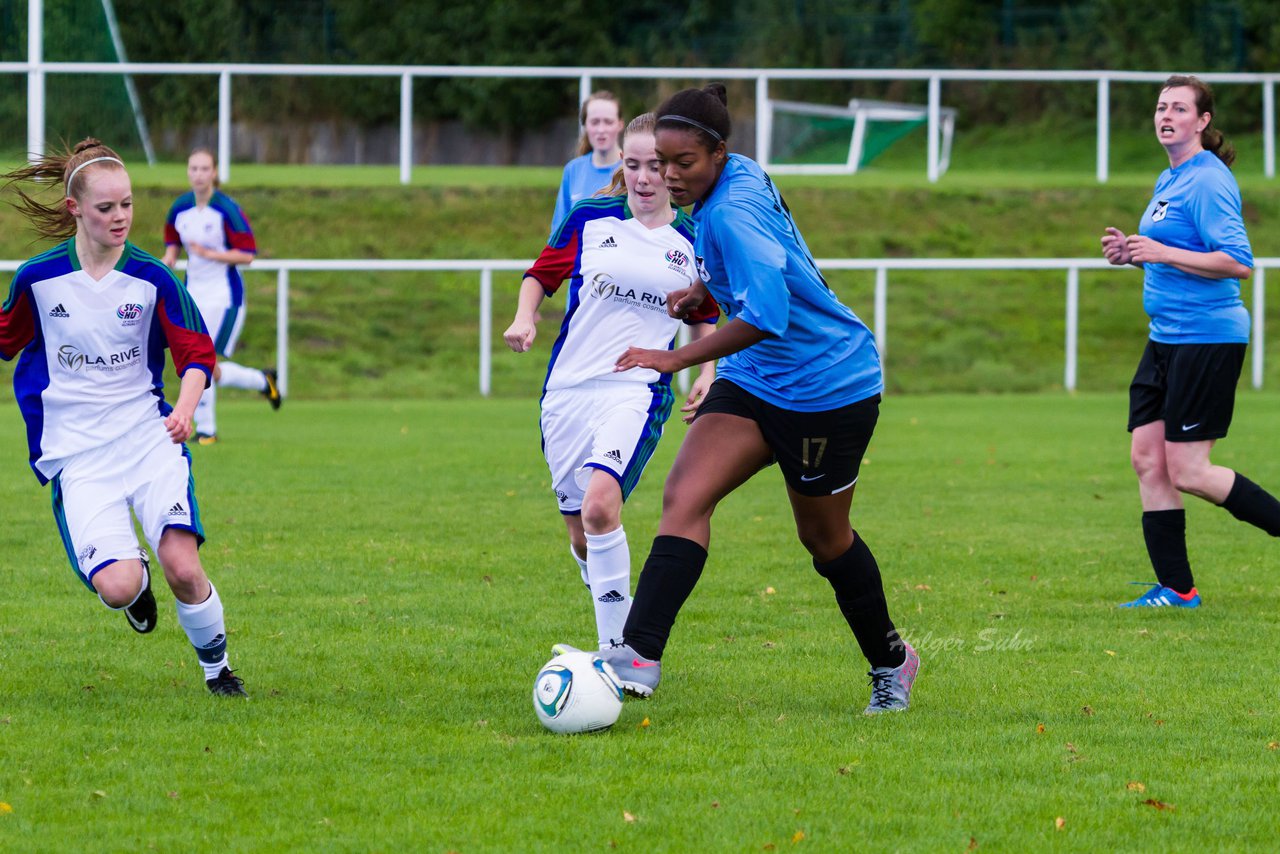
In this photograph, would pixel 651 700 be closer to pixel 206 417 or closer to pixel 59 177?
pixel 59 177

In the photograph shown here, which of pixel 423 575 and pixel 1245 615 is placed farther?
pixel 423 575

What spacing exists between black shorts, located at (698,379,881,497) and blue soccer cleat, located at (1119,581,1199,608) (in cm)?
259

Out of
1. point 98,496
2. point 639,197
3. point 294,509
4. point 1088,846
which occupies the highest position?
point 639,197

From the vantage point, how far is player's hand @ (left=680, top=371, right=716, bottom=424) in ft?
18.2

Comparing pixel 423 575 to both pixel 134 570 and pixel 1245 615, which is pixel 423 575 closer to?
pixel 134 570

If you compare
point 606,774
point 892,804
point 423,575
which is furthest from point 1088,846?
point 423,575

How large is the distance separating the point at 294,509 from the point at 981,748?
5.97 m

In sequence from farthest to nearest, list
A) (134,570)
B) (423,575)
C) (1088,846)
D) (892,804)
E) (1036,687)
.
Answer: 1. (423,575)
2. (1036,687)
3. (134,570)
4. (892,804)
5. (1088,846)


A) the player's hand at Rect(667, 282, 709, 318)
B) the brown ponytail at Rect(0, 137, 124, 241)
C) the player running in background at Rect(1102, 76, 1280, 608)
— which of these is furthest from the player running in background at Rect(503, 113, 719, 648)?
the player running in background at Rect(1102, 76, 1280, 608)

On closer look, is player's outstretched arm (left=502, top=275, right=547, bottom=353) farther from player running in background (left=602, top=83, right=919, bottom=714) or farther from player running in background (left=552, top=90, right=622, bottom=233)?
player running in background (left=552, top=90, right=622, bottom=233)

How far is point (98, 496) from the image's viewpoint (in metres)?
5.39

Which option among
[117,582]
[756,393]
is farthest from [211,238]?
[756,393]

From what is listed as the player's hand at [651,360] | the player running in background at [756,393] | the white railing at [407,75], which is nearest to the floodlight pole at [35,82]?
the white railing at [407,75]

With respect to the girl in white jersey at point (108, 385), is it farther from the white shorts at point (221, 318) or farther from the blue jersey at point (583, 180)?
the white shorts at point (221, 318)
